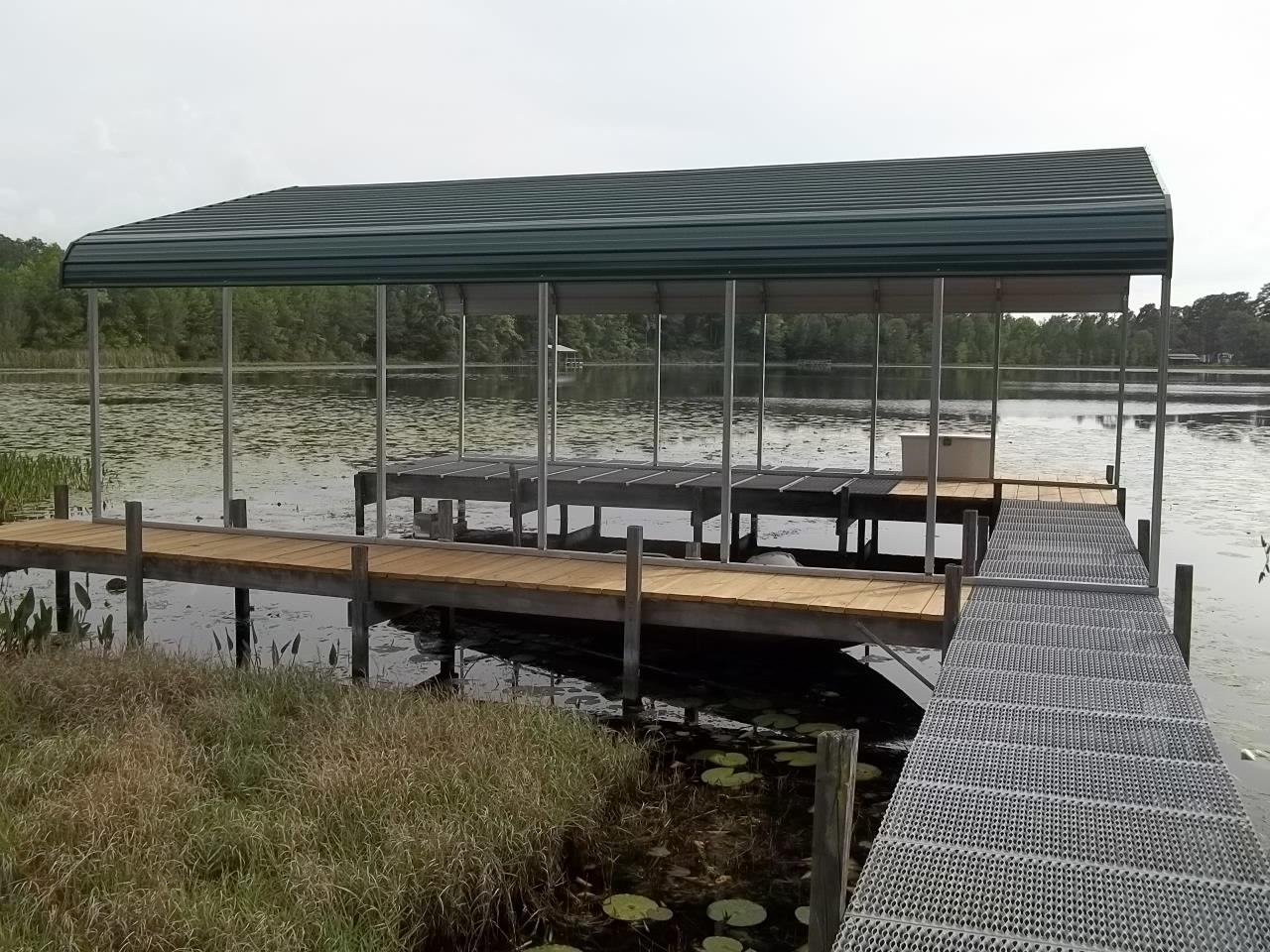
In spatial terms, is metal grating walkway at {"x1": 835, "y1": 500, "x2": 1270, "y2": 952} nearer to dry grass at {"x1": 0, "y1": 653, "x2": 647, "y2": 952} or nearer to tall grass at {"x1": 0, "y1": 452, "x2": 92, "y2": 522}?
dry grass at {"x1": 0, "y1": 653, "x2": 647, "y2": 952}

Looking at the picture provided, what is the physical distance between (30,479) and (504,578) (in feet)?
34.5

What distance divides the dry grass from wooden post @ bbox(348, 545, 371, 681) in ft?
3.57

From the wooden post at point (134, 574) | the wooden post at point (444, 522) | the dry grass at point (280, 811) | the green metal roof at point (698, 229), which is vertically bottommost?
the dry grass at point (280, 811)

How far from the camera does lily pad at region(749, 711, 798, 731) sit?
810cm

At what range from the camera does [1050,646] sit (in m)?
6.34

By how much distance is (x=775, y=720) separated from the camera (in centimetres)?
820

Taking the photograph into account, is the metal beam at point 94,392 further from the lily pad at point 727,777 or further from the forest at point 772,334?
the lily pad at point 727,777

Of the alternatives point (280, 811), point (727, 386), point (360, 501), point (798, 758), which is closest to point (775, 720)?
point (798, 758)

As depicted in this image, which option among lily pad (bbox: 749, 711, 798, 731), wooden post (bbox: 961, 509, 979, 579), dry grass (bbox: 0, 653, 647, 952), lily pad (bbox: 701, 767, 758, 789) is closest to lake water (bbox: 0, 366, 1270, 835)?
lily pad (bbox: 749, 711, 798, 731)

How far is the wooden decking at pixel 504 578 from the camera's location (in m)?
7.62

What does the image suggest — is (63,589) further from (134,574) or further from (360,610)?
(360,610)

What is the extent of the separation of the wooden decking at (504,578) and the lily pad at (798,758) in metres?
0.77

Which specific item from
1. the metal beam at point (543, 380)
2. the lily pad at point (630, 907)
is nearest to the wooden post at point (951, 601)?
the lily pad at point (630, 907)

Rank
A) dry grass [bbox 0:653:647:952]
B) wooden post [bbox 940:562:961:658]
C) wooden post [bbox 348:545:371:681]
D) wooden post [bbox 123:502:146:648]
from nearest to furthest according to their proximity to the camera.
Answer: dry grass [bbox 0:653:647:952] < wooden post [bbox 940:562:961:658] < wooden post [bbox 348:545:371:681] < wooden post [bbox 123:502:146:648]
